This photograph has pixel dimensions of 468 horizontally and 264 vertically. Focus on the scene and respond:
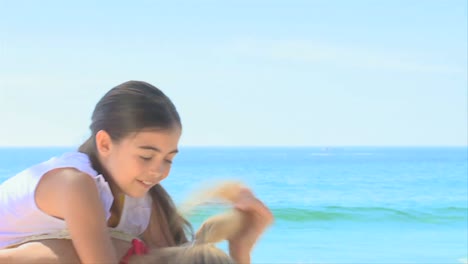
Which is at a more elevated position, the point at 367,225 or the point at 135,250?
the point at 367,225

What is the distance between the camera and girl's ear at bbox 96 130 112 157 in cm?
203

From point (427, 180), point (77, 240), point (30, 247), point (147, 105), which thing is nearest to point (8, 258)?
point (30, 247)

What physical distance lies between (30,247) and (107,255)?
22cm

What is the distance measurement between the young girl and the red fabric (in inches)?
0.8

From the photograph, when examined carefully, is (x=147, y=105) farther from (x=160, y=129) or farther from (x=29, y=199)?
(x=29, y=199)

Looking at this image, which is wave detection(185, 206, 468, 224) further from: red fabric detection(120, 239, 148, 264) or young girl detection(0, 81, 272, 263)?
red fabric detection(120, 239, 148, 264)

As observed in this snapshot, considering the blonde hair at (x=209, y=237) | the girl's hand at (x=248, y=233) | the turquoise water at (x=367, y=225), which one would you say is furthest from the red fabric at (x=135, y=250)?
the turquoise water at (x=367, y=225)

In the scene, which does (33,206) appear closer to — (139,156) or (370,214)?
(139,156)

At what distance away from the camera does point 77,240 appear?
6.23 feet

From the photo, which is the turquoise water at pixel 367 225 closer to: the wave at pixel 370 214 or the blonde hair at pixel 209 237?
the wave at pixel 370 214

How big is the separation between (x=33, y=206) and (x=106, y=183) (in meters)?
0.19

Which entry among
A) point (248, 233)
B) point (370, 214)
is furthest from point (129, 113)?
point (370, 214)

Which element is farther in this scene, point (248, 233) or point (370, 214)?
point (370, 214)

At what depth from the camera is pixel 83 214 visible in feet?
6.20
